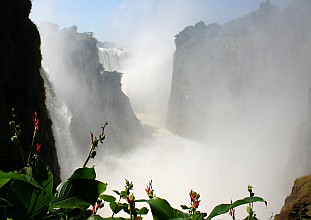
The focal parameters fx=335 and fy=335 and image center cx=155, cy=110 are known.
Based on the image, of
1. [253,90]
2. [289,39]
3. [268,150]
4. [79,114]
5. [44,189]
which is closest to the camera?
[44,189]

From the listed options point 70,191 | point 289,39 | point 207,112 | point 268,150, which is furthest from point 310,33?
point 70,191

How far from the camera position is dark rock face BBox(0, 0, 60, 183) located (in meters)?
16.1

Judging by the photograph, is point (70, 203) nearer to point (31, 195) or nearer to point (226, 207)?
point (31, 195)

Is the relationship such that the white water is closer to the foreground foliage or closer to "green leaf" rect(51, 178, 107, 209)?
the foreground foliage

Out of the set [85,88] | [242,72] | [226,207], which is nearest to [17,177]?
[226,207]

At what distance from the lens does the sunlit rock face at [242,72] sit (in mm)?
56500

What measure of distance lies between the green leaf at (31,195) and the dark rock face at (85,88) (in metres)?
50.4

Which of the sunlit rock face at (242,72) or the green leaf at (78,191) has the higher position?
the sunlit rock face at (242,72)

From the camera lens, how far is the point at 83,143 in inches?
2048

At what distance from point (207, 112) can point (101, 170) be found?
3075cm

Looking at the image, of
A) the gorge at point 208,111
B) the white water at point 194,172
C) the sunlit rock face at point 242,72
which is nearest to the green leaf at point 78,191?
the gorge at point 208,111

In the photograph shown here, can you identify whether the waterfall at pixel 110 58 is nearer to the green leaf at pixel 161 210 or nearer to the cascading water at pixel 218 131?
the cascading water at pixel 218 131

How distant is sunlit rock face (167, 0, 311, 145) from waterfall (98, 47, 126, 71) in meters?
14.6

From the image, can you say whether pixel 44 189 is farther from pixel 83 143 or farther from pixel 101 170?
pixel 83 143
